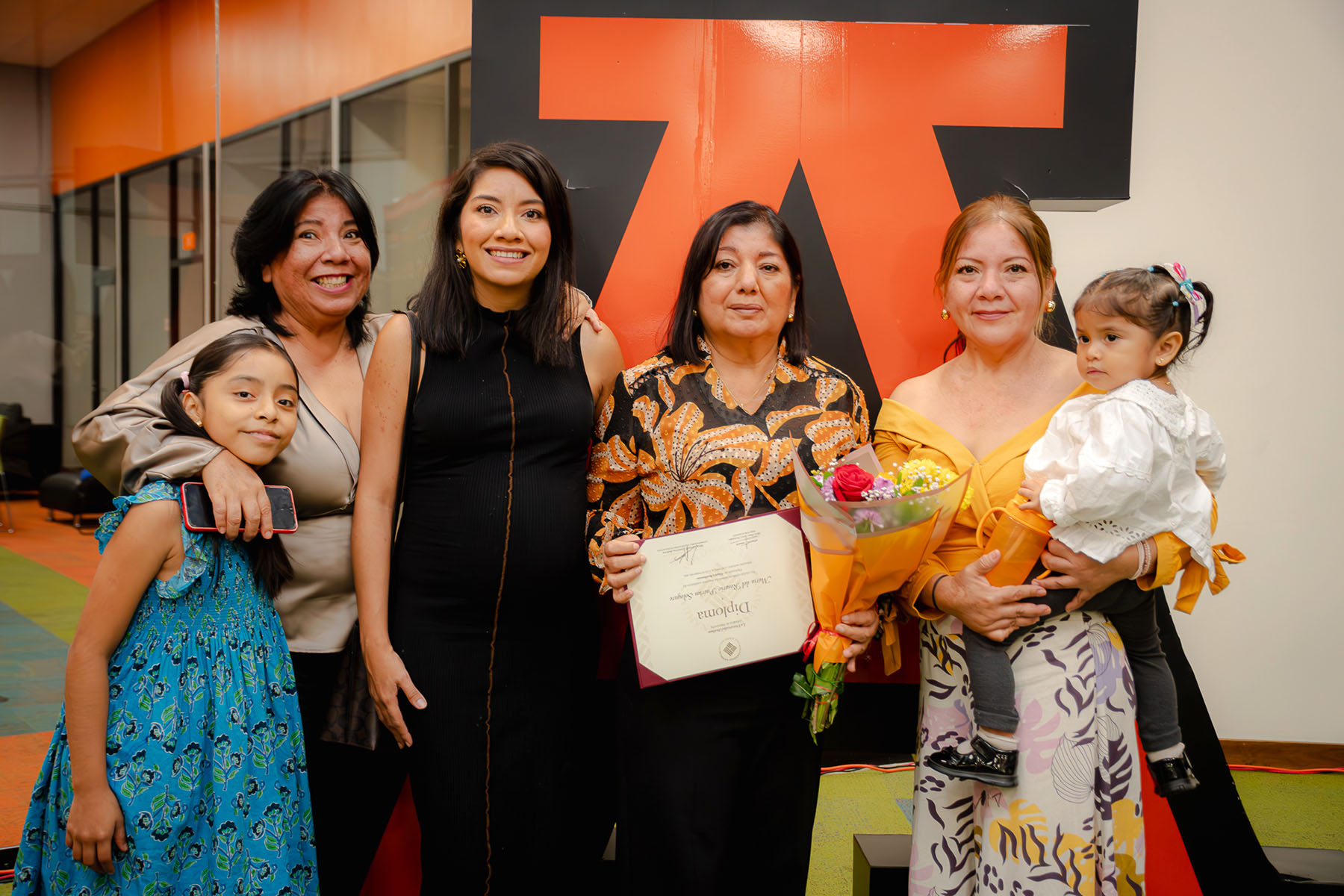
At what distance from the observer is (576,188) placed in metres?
2.62

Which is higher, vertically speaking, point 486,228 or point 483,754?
point 486,228

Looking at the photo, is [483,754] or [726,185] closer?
[483,754]

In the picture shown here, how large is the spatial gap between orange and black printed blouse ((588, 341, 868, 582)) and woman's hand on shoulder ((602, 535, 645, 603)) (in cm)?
8

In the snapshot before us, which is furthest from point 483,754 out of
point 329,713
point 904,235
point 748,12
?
point 748,12

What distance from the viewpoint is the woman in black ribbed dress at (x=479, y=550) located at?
1957 mm

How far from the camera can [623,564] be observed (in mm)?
1879

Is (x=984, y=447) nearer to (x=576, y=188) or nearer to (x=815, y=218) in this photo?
(x=815, y=218)

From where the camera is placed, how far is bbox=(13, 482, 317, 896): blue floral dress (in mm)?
1679

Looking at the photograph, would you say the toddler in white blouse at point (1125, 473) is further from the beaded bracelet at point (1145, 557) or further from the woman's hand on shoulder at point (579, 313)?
the woman's hand on shoulder at point (579, 313)

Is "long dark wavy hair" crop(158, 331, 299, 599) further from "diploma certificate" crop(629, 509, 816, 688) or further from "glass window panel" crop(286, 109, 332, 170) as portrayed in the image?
"glass window panel" crop(286, 109, 332, 170)

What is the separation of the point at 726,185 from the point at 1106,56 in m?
1.29

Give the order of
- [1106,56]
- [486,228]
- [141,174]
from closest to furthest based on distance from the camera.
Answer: [486,228]
[1106,56]
[141,174]

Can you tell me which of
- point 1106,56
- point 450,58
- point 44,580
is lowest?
point 44,580
